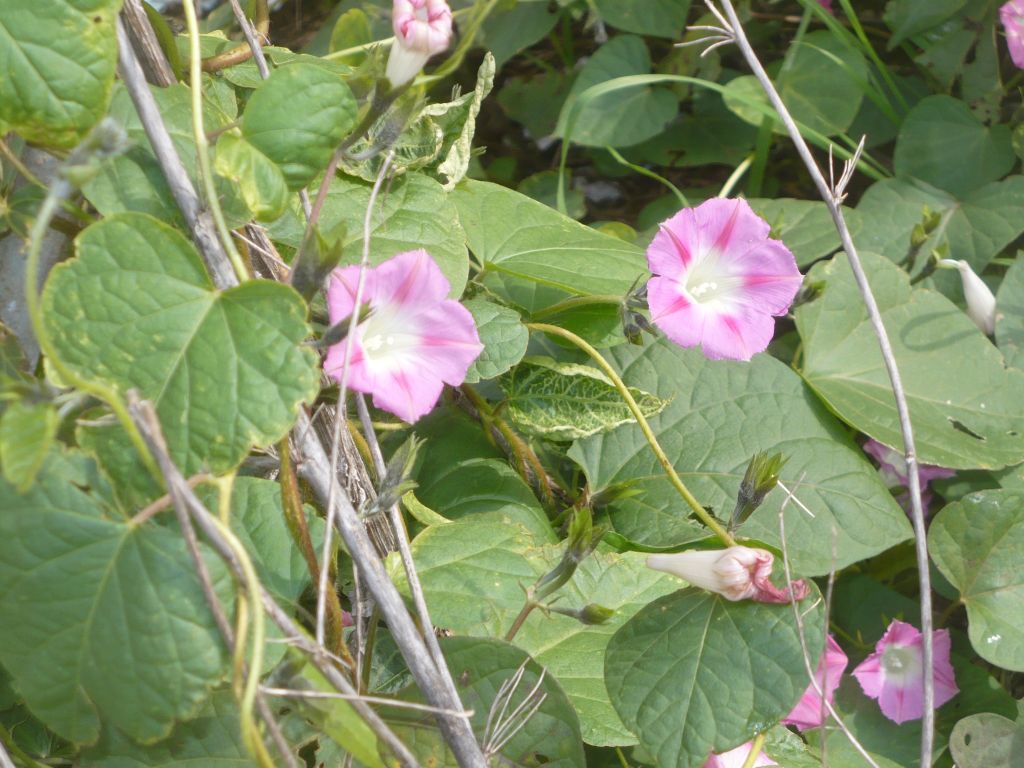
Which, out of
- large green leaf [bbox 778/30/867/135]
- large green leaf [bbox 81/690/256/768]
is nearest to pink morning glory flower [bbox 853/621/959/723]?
large green leaf [bbox 81/690/256/768]

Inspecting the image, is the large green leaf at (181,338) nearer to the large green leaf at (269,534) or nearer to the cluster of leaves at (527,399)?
the cluster of leaves at (527,399)

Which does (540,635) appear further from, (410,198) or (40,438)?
(40,438)

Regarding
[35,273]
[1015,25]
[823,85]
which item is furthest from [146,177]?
[1015,25]

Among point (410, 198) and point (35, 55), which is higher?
point (35, 55)

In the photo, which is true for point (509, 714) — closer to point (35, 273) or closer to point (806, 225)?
point (35, 273)

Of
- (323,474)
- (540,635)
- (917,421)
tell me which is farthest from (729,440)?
(323,474)

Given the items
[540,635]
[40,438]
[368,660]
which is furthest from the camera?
[540,635]

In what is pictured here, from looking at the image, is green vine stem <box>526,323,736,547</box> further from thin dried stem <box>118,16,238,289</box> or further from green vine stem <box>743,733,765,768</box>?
thin dried stem <box>118,16,238,289</box>
